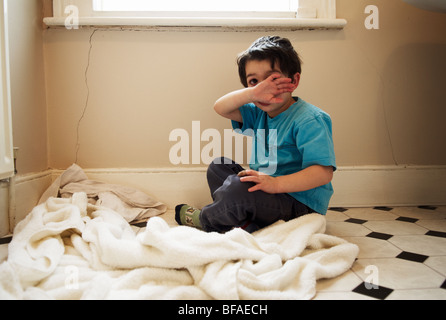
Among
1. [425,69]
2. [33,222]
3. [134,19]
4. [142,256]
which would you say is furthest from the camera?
[425,69]

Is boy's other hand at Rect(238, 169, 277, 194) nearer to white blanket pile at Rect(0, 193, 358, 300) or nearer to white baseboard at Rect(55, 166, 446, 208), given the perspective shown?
white blanket pile at Rect(0, 193, 358, 300)

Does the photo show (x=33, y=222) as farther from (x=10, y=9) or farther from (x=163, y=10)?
(x=163, y=10)

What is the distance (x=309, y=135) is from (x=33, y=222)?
73cm

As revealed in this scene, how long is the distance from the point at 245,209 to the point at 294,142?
→ 24 cm

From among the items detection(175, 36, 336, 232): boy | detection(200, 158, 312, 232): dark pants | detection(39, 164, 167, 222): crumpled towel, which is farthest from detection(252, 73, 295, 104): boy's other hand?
detection(39, 164, 167, 222): crumpled towel

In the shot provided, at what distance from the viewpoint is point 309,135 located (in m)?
0.83

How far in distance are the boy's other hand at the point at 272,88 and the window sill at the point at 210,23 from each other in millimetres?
477

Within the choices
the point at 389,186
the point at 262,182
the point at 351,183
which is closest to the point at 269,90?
the point at 262,182

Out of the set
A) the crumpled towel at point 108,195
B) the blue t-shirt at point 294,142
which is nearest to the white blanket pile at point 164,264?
the blue t-shirt at point 294,142

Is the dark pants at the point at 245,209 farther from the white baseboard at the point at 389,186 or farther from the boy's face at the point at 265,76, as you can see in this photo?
the white baseboard at the point at 389,186

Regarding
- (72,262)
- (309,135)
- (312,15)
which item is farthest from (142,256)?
(312,15)

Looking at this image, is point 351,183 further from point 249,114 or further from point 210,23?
point 210,23

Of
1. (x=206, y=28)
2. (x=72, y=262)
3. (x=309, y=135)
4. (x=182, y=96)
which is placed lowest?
(x=72, y=262)

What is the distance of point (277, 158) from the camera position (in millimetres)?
934
